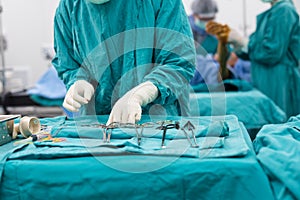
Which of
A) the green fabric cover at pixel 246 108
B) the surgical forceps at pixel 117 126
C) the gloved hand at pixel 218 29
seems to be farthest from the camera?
the gloved hand at pixel 218 29

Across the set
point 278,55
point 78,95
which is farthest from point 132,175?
point 278,55

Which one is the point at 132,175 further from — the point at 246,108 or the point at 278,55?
the point at 278,55

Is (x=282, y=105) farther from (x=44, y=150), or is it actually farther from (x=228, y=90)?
(x=44, y=150)

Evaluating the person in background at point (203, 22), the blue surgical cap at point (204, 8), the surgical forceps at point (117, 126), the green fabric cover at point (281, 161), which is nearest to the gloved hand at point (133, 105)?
the surgical forceps at point (117, 126)

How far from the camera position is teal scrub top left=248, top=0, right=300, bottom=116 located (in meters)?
2.97

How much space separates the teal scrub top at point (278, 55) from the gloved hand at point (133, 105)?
204 cm

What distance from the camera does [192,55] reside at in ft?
4.31

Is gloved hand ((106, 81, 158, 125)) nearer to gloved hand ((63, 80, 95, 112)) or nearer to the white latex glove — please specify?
gloved hand ((63, 80, 95, 112))

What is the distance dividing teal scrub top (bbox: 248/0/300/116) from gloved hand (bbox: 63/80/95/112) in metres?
2.03

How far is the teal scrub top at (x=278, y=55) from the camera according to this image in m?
2.97

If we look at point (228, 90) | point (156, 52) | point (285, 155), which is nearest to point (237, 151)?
point (285, 155)

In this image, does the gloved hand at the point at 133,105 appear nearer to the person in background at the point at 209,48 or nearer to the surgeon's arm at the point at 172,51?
the surgeon's arm at the point at 172,51

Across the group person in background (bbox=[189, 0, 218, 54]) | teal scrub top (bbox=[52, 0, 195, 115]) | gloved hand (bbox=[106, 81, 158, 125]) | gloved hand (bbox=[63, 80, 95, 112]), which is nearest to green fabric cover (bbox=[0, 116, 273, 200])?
gloved hand (bbox=[106, 81, 158, 125])

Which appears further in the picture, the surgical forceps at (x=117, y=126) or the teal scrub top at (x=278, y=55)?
the teal scrub top at (x=278, y=55)
